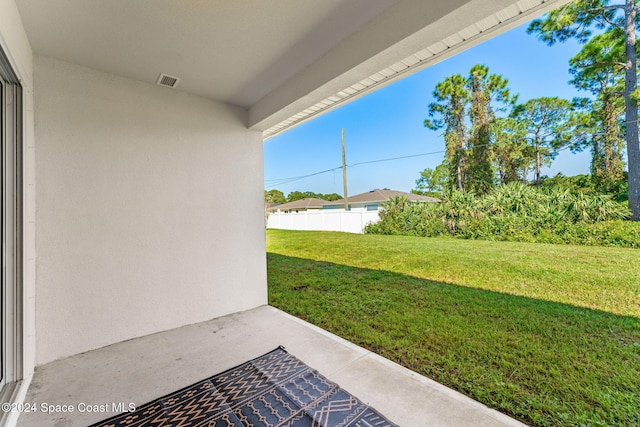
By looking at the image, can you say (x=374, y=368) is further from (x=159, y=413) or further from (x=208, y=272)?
(x=208, y=272)

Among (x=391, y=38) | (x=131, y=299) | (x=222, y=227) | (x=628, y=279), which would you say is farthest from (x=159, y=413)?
(x=628, y=279)

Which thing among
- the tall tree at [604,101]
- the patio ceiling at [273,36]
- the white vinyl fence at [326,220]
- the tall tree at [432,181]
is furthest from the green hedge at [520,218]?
the patio ceiling at [273,36]

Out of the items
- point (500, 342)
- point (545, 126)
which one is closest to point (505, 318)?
point (500, 342)

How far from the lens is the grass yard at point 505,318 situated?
1611 millimetres

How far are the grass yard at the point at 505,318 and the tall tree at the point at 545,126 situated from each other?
15.4ft

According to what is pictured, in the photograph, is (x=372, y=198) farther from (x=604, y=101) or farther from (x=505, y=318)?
(x=505, y=318)

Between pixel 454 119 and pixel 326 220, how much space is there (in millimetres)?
8211

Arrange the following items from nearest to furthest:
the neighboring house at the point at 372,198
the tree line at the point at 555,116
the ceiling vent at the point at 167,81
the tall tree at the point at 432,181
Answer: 1. the ceiling vent at the point at 167,81
2. the tree line at the point at 555,116
3. the tall tree at the point at 432,181
4. the neighboring house at the point at 372,198

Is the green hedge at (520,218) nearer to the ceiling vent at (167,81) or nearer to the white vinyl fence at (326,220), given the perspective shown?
the white vinyl fence at (326,220)

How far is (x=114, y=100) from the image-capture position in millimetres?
2385

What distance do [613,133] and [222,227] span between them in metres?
8.73

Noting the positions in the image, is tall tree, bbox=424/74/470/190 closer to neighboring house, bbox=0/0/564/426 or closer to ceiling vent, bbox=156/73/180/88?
neighboring house, bbox=0/0/564/426

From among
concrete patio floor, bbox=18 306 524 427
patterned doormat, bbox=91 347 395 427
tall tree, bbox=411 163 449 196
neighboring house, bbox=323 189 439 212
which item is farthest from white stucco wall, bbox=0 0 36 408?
neighboring house, bbox=323 189 439 212

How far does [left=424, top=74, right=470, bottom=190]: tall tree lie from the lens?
12.3m
